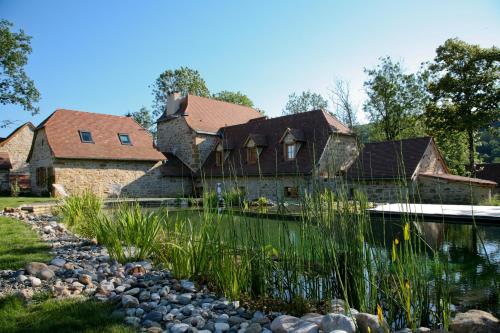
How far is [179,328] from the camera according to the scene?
2.38m

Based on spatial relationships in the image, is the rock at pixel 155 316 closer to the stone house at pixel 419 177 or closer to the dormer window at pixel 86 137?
the stone house at pixel 419 177

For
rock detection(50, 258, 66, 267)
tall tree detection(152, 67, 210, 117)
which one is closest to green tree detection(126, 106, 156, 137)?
tall tree detection(152, 67, 210, 117)

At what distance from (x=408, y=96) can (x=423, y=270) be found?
22.9 metres

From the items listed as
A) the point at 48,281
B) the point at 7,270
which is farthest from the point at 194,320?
the point at 7,270

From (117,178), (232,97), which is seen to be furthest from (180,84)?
(117,178)

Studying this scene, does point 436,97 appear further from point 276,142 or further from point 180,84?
point 180,84

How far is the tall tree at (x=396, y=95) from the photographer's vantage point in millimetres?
22703

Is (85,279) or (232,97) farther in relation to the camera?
(232,97)

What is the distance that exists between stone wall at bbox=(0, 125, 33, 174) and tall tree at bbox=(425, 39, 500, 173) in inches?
1134

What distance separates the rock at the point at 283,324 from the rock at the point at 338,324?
0.22 m

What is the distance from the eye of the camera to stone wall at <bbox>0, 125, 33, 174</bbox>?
25663mm

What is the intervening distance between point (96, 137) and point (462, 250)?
17633 millimetres

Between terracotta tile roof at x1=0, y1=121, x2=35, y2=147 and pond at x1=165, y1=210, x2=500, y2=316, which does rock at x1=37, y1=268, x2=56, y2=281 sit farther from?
terracotta tile roof at x1=0, y1=121, x2=35, y2=147

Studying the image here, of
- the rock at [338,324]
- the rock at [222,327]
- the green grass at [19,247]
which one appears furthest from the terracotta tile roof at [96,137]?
the rock at [338,324]
